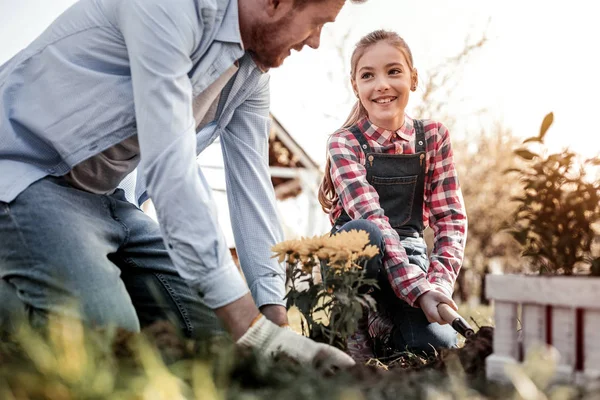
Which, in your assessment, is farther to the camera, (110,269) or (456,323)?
(456,323)

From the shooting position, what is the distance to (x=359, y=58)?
133 inches

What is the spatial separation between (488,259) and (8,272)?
51.9ft

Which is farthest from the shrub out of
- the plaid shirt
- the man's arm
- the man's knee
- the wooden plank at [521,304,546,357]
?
the man's knee

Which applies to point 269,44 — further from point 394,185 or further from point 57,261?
point 394,185

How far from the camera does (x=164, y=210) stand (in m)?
1.75

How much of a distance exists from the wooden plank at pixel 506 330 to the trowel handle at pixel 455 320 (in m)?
0.72

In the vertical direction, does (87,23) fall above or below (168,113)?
above

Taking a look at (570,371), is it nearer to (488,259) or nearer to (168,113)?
(168,113)

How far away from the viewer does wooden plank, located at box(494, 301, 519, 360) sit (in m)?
1.49

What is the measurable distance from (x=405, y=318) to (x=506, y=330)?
150 cm

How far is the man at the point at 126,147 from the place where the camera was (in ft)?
5.74

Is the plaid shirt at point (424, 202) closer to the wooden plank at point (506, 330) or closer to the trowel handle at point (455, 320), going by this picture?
the trowel handle at point (455, 320)

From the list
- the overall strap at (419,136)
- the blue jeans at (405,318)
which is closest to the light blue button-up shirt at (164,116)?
the blue jeans at (405,318)

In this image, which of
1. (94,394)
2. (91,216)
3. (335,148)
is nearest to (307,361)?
(94,394)
